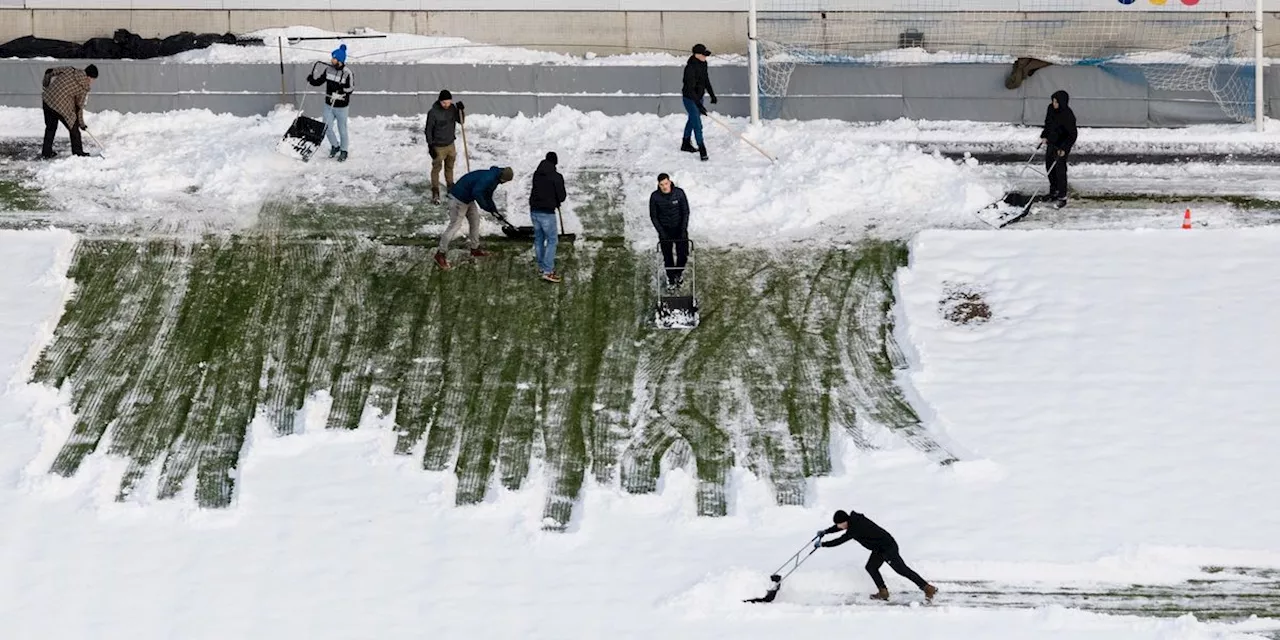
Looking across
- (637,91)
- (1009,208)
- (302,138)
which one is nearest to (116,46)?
(302,138)

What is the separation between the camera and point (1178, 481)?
14.6 metres

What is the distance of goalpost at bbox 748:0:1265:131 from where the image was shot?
2061 centimetres

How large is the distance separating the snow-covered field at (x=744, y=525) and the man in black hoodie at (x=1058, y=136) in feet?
7.74

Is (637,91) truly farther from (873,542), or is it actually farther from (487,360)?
(873,542)

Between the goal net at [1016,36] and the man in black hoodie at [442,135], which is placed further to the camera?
the goal net at [1016,36]

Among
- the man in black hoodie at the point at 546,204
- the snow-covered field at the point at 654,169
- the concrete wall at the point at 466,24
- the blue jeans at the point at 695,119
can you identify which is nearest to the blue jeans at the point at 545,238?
the man in black hoodie at the point at 546,204

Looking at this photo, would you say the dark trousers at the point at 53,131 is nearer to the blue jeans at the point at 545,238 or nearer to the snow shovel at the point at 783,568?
the blue jeans at the point at 545,238

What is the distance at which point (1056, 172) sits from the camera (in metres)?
18.5

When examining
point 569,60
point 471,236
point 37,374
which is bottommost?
point 37,374

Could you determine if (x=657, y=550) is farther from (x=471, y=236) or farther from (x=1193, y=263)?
(x=1193, y=263)

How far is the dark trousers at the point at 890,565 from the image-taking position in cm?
1308

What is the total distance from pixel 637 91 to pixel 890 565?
29.7ft

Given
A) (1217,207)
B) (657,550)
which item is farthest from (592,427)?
(1217,207)

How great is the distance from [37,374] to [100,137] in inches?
198
